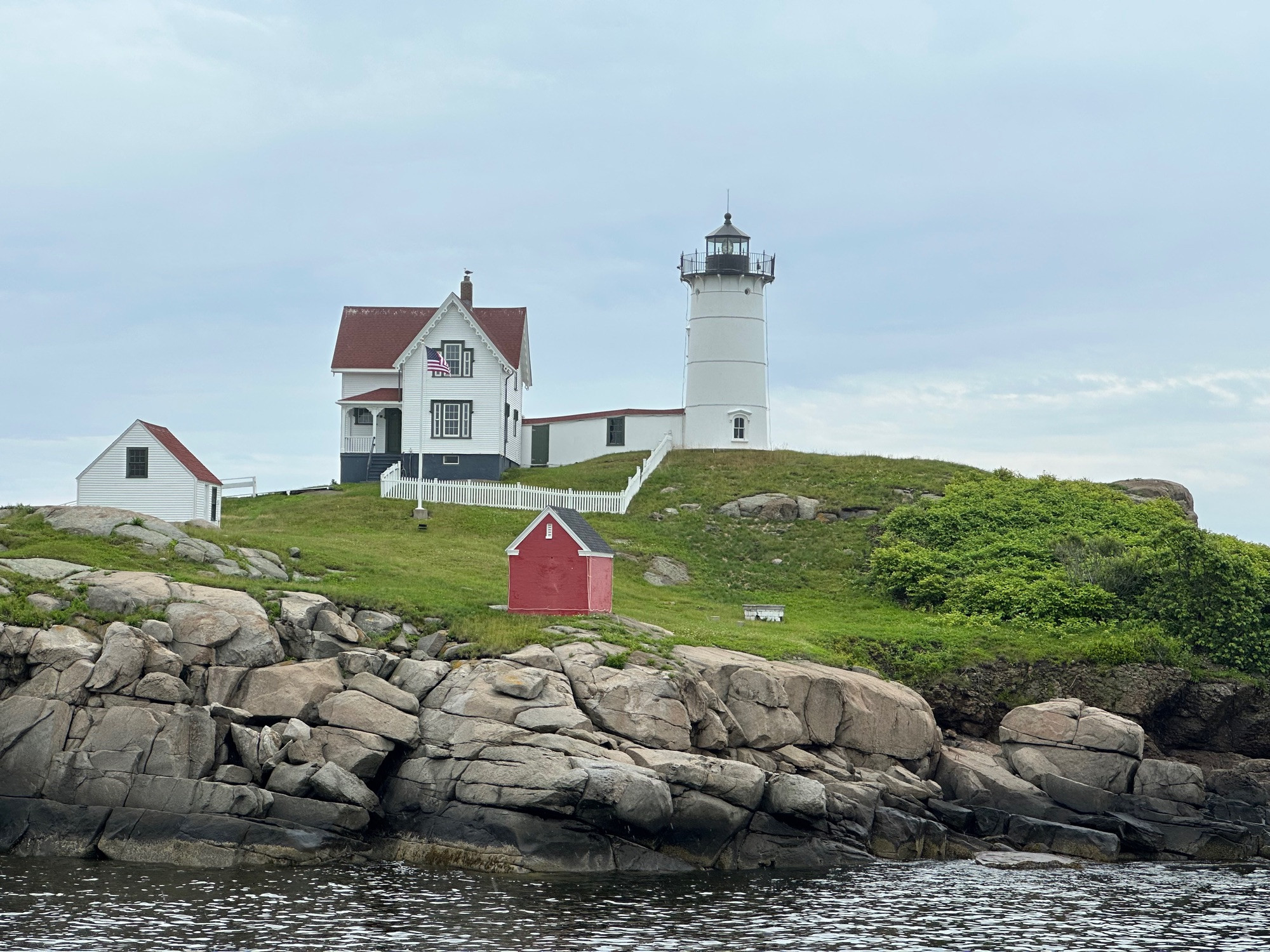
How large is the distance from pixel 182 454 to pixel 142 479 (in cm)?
159

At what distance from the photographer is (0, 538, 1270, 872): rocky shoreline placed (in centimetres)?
2841

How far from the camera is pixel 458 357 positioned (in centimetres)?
6356

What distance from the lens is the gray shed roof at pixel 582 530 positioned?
3816 cm

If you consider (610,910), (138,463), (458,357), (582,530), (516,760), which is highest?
(458,357)

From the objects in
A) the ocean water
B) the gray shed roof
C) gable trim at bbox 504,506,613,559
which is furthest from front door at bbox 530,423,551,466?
the ocean water

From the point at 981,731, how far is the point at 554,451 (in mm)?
35602

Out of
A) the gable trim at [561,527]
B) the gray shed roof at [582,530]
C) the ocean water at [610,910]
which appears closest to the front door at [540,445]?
the gray shed roof at [582,530]

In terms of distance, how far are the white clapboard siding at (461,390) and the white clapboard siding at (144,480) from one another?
723 inches

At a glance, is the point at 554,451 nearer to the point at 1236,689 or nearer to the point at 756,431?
the point at 756,431

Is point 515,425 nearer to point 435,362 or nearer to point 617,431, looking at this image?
point 617,431

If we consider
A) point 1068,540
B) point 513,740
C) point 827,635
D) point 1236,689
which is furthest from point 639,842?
point 1068,540

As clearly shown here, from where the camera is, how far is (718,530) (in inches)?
2192

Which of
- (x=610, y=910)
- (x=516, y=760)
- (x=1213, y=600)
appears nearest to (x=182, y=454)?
(x=516, y=760)

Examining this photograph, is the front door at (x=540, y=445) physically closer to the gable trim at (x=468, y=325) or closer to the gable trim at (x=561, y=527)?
the gable trim at (x=468, y=325)
